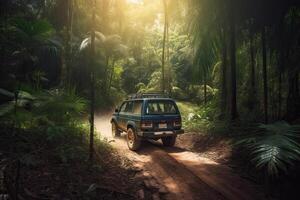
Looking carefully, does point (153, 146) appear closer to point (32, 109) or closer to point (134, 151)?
point (134, 151)

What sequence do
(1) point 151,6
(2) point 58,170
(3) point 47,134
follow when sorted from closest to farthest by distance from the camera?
(2) point 58,170, (3) point 47,134, (1) point 151,6

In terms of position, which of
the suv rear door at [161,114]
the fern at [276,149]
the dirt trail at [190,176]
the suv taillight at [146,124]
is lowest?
the dirt trail at [190,176]

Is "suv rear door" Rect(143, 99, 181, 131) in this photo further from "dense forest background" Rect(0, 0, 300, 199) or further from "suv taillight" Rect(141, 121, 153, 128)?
"dense forest background" Rect(0, 0, 300, 199)

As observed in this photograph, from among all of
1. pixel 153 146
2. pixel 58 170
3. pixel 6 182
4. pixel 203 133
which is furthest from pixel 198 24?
pixel 6 182

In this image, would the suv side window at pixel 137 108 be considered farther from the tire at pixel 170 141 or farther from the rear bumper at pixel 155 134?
the tire at pixel 170 141

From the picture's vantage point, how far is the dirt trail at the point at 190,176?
279 inches

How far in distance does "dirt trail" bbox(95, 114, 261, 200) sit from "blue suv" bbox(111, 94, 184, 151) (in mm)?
620

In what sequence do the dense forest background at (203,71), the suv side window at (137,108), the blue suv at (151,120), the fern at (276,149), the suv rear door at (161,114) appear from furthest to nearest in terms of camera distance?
the suv side window at (137,108), the suv rear door at (161,114), the blue suv at (151,120), the dense forest background at (203,71), the fern at (276,149)

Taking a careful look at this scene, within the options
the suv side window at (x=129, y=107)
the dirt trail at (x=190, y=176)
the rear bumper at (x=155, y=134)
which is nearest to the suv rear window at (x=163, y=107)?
the rear bumper at (x=155, y=134)

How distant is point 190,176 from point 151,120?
349 centimetres

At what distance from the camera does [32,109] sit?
31.5 ft

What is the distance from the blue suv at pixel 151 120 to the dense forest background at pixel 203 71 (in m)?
1.87

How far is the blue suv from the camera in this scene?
11281 millimetres

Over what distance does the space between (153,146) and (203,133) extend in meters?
2.52
